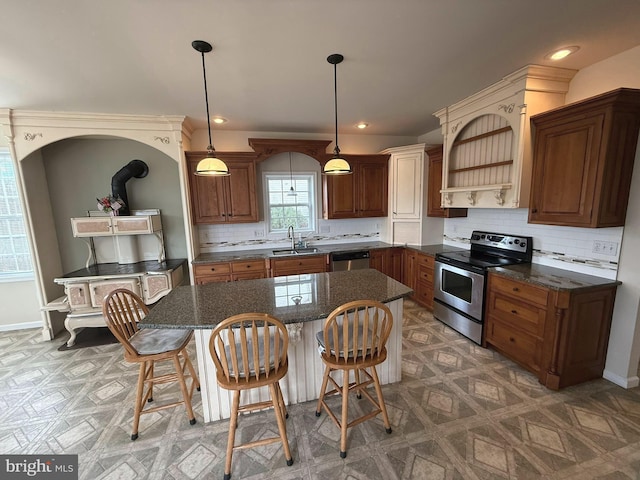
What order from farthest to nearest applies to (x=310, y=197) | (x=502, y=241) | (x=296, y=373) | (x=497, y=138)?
(x=310, y=197) < (x=502, y=241) < (x=497, y=138) < (x=296, y=373)

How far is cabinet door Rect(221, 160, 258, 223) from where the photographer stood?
3.85 metres

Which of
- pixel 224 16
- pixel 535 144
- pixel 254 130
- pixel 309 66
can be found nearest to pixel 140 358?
pixel 224 16

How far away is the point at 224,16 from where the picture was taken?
1594 mm

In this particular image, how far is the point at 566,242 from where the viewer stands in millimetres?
2602

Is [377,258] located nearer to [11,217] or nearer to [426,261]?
[426,261]

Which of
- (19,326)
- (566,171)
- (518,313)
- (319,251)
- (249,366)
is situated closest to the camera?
(249,366)

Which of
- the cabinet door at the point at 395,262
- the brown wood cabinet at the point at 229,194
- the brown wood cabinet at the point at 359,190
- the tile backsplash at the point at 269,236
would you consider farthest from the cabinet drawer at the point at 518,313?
the brown wood cabinet at the point at 229,194

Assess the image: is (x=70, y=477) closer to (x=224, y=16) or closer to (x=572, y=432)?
(x=224, y=16)

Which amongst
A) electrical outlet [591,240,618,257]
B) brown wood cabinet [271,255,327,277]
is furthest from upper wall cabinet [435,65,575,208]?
brown wood cabinet [271,255,327,277]

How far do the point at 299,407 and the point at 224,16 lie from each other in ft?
9.03

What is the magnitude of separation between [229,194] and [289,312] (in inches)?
103

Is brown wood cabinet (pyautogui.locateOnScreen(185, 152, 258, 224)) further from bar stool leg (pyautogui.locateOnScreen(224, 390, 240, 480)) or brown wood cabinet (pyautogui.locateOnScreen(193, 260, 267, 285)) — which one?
bar stool leg (pyautogui.locateOnScreen(224, 390, 240, 480))

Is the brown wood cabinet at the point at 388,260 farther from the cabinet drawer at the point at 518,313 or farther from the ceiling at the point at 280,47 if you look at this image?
the ceiling at the point at 280,47

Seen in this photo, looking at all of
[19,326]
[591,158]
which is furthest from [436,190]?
[19,326]
